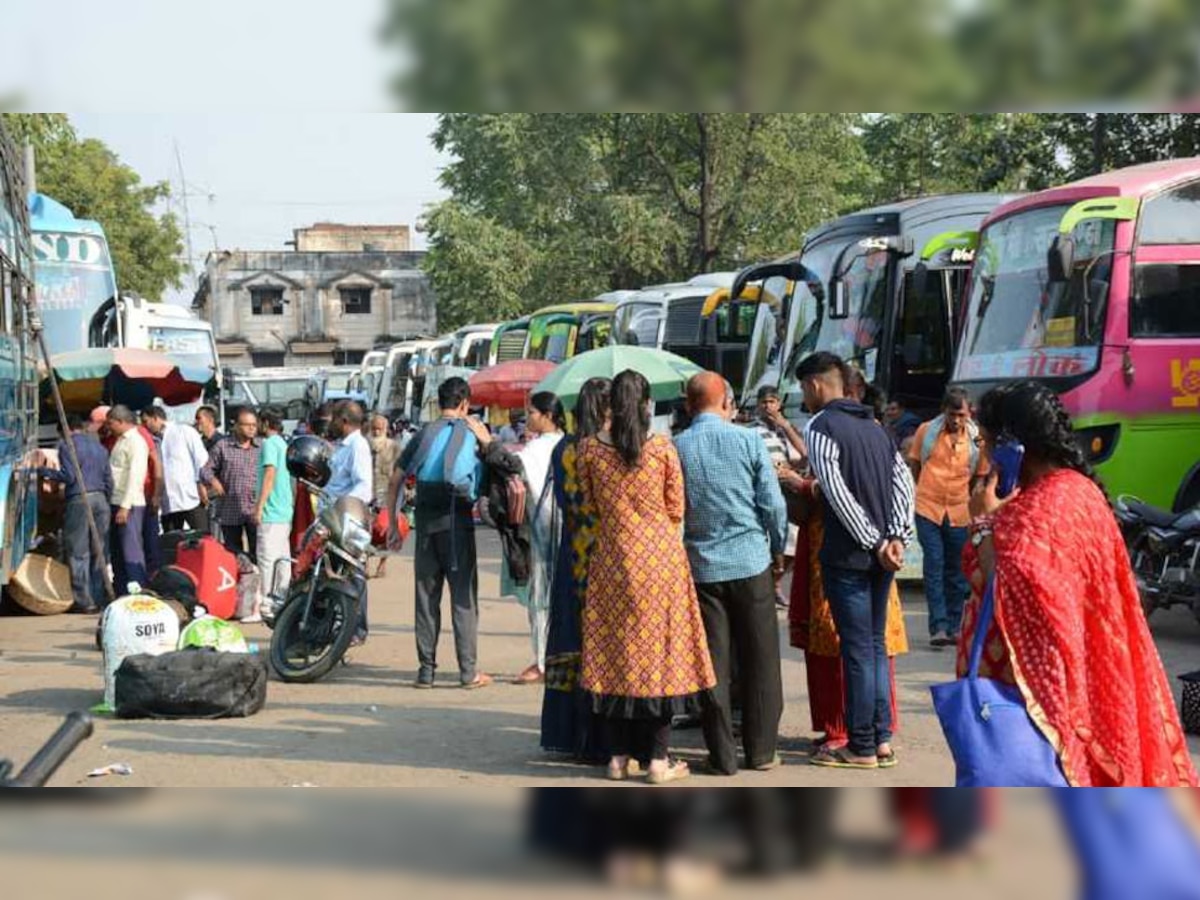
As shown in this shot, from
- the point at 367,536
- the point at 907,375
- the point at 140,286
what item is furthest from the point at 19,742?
the point at 140,286

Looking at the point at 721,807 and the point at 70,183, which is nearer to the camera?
the point at 721,807

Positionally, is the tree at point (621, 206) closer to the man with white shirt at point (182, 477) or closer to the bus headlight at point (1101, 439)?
the man with white shirt at point (182, 477)

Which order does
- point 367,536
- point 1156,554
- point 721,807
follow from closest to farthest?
point 721,807
point 367,536
point 1156,554

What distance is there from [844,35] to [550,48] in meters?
0.27

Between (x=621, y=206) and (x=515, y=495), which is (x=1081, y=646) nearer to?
(x=515, y=495)

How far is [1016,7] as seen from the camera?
1490mm

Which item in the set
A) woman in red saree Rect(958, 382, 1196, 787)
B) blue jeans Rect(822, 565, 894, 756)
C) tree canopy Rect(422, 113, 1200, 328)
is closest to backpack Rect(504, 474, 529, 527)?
blue jeans Rect(822, 565, 894, 756)

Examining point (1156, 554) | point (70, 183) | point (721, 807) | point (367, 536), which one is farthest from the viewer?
point (70, 183)

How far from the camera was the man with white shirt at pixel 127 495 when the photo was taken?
1338 cm

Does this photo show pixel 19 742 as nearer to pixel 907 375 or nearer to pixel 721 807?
pixel 721 807

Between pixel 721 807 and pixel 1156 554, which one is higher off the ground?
pixel 721 807

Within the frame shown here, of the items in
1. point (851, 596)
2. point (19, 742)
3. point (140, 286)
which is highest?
point (140, 286)

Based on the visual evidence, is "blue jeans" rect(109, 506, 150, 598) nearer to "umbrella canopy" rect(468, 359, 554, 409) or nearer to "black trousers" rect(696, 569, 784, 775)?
"black trousers" rect(696, 569, 784, 775)

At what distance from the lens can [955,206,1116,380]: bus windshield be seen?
43.3 ft
